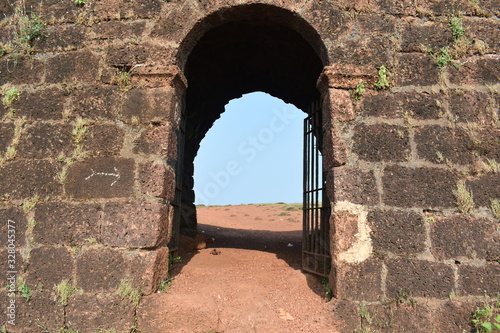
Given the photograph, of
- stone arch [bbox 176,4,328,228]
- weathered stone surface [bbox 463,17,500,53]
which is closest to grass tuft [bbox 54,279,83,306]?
stone arch [bbox 176,4,328,228]

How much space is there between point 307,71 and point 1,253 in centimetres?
516

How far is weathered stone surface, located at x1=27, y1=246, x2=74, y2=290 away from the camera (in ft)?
10.2

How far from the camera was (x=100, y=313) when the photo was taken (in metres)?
3.00

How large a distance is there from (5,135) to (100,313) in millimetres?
2068

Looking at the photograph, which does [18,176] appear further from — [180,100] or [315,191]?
[315,191]

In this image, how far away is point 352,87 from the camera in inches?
135

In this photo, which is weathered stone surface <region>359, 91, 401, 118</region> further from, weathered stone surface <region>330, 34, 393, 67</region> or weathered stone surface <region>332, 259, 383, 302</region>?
weathered stone surface <region>332, 259, 383, 302</region>

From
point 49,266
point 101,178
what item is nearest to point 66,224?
point 49,266

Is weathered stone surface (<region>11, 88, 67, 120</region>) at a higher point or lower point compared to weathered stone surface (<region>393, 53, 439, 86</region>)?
lower

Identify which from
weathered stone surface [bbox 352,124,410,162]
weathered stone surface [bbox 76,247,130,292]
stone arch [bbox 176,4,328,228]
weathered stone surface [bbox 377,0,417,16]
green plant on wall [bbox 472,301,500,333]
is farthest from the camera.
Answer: stone arch [bbox 176,4,328,228]

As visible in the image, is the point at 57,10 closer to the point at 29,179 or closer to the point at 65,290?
the point at 29,179

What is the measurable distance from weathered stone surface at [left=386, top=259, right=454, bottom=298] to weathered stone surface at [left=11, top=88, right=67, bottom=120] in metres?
3.58

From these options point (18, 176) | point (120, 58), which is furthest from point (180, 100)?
point (18, 176)

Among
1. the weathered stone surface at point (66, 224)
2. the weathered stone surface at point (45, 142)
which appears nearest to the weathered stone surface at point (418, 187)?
the weathered stone surface at point (66, 224)
